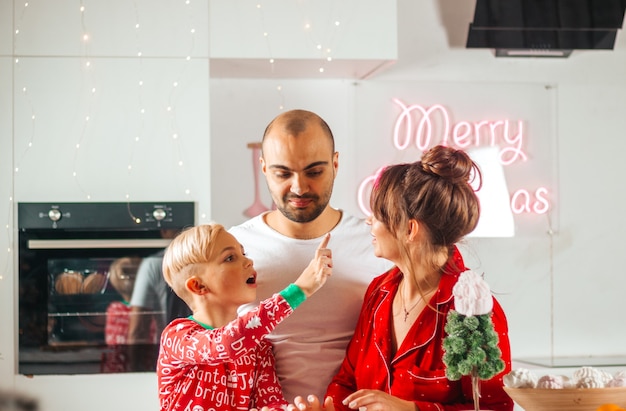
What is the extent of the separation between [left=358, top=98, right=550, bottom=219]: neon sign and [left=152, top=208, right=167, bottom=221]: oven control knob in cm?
132

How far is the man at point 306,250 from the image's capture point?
6.82ft

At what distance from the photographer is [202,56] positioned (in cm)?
346

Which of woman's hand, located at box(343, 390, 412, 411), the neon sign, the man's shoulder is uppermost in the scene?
the neon sign

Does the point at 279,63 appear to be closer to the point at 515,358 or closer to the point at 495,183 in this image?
the point at 495,183

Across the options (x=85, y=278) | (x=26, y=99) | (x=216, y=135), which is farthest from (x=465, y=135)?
(x=26, y=99)

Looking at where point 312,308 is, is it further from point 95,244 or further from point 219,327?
point 95,244

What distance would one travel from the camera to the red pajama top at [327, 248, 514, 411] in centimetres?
173

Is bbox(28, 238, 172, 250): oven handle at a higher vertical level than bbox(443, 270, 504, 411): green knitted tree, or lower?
higher

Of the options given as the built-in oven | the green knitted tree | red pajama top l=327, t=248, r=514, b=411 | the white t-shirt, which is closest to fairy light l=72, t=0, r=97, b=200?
the built-in oven

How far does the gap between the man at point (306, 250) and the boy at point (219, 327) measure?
0.12m

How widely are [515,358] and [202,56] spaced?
6.96 feet

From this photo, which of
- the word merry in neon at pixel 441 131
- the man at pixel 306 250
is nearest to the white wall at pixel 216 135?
the word merry in neon at pixel 441 131

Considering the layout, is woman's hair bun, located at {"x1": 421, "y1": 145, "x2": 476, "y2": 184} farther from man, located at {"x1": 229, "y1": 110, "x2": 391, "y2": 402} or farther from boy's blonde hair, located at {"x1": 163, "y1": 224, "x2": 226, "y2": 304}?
boy's blonde hair, located at {"x1": 163, "y1": 224, "x2": 226, "y2": 304}

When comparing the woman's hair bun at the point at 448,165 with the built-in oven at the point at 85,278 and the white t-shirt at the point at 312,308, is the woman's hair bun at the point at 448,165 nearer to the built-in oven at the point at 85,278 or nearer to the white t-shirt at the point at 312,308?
the white t-shirt at the point at 312,308
